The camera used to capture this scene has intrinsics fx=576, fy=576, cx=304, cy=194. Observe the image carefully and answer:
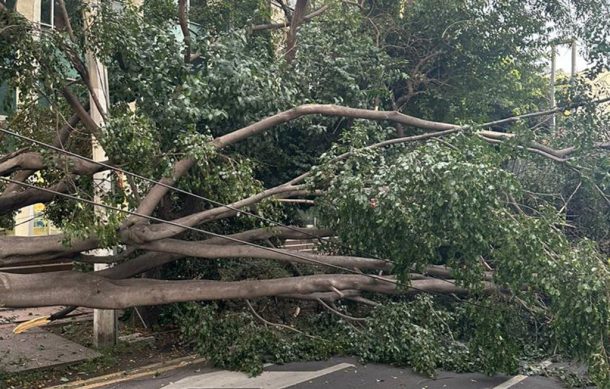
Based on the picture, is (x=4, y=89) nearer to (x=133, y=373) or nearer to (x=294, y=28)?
(x=294, y=28)

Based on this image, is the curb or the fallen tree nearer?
the fallen tree

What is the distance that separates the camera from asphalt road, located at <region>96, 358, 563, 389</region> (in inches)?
295

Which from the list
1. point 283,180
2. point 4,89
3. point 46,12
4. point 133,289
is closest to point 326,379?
point 133,289

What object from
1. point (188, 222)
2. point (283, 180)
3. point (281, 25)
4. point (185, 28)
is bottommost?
point (188, 222)

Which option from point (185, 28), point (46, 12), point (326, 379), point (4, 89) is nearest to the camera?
point (185, 28)

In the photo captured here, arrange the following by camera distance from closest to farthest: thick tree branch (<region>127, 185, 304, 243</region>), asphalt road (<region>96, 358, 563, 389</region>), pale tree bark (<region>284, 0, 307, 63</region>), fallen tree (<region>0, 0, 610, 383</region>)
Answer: fallen tree (<region>0, 0, 610, 383</region>), thick tree branch (<region>127, 185, 304, 243</region>), asphalt road (<region>96, 358, 563, 389</region>), pale tree bark (<region>284, 0, 307, 63</region>)

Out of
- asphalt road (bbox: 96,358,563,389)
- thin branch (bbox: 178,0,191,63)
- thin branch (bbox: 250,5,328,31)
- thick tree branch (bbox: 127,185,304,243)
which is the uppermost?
thin branch (bbox: 250,5,328,31)

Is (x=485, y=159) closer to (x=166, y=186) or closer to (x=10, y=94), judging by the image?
(x=166, y=186)

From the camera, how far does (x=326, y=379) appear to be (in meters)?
7.84

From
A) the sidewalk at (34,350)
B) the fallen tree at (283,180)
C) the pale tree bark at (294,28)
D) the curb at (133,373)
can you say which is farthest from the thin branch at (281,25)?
the sidewalk at (34,350)

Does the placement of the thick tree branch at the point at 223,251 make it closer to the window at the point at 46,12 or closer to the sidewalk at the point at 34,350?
the sidewalk at the point at 34,350

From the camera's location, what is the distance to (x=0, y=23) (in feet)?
22.0

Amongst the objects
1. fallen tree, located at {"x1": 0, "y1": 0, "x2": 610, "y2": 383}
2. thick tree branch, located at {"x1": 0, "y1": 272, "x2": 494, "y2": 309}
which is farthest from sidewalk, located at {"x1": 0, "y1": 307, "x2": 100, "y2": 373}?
thick tree branch, located at {"x1": 0, "y1": 272, "x2": 494, "y2": 309}

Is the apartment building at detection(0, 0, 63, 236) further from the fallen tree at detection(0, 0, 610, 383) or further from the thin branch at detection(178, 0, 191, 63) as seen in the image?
the thin branch at detection(178, 0, 191, 63)
